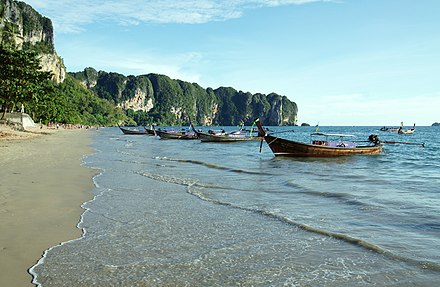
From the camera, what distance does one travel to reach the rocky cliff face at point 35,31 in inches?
5856

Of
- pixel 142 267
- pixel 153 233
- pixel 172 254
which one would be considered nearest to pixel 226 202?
pixel 153 233

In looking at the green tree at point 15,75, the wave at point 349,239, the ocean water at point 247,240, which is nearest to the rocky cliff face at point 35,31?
the green tree at point 15,75

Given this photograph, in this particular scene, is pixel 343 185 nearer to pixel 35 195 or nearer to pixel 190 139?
pixel 35 195

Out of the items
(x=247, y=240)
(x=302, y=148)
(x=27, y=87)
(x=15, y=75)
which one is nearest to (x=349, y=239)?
(x=247, y=240)

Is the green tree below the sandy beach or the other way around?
the other way around

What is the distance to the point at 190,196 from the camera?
10.1 m

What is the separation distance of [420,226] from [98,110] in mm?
189722

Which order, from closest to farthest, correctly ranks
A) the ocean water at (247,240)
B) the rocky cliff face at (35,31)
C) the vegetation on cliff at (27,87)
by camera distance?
the ocean water at (247,240)
the vegetation on cliff at (27,87)
the rocky cliff face at (35,31)

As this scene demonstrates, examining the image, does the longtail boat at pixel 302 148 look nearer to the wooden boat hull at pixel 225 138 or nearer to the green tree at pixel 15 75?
the wooden boat hull at pixel 225 138

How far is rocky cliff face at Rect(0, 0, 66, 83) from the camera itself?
149m

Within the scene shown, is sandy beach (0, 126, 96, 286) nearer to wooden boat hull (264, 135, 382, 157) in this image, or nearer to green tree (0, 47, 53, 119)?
wooden boat hull (264, 135, 382, 157)

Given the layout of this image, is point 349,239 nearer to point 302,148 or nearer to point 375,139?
point 302,148

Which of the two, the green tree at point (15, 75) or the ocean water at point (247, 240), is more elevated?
the green tree at point (15, 75)

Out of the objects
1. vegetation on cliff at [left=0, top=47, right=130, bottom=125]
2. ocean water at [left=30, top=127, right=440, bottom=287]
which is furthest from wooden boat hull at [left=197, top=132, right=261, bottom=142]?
ocean water at [left=30, top=127, right=440, bottom=287]
